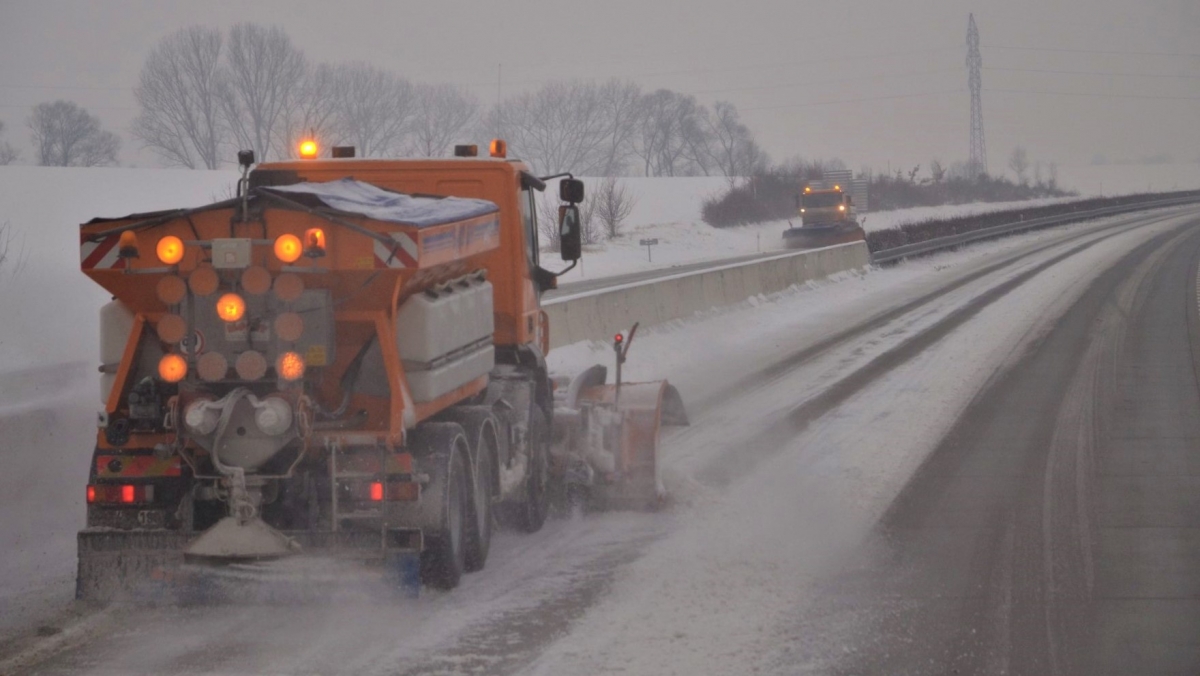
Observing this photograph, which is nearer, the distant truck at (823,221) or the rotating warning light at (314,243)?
the rotating warning light at (314,243)

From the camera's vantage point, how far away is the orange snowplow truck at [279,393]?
6090 millimetres

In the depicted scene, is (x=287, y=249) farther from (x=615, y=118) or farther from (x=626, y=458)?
(x=615, y=118)

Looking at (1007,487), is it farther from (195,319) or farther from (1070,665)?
(195,319)

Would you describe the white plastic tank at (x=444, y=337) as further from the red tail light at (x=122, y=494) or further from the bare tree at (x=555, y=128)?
the bare tree at (x=555, y=128)

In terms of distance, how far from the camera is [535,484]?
845 centimetres

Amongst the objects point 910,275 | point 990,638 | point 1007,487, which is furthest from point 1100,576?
point 910,275

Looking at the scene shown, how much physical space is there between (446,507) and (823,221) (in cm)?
5015

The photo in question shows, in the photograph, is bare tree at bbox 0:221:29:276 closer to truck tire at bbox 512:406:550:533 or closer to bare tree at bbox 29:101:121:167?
truck tire at bbox 512:406:550:533

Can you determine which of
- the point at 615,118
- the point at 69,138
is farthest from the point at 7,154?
the point at 615,118

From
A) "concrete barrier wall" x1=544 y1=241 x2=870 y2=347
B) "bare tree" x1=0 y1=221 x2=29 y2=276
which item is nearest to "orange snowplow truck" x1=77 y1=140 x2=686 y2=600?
"concrete barrier wall" x1=544 y1=241 x2=870 y2=347

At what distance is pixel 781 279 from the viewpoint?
28.3 meters

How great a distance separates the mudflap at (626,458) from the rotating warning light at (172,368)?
3622 millimetres

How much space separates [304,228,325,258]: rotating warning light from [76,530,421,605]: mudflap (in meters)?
1.46

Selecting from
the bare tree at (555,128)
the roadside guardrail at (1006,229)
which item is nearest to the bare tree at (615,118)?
the bare tree at (555,128)
